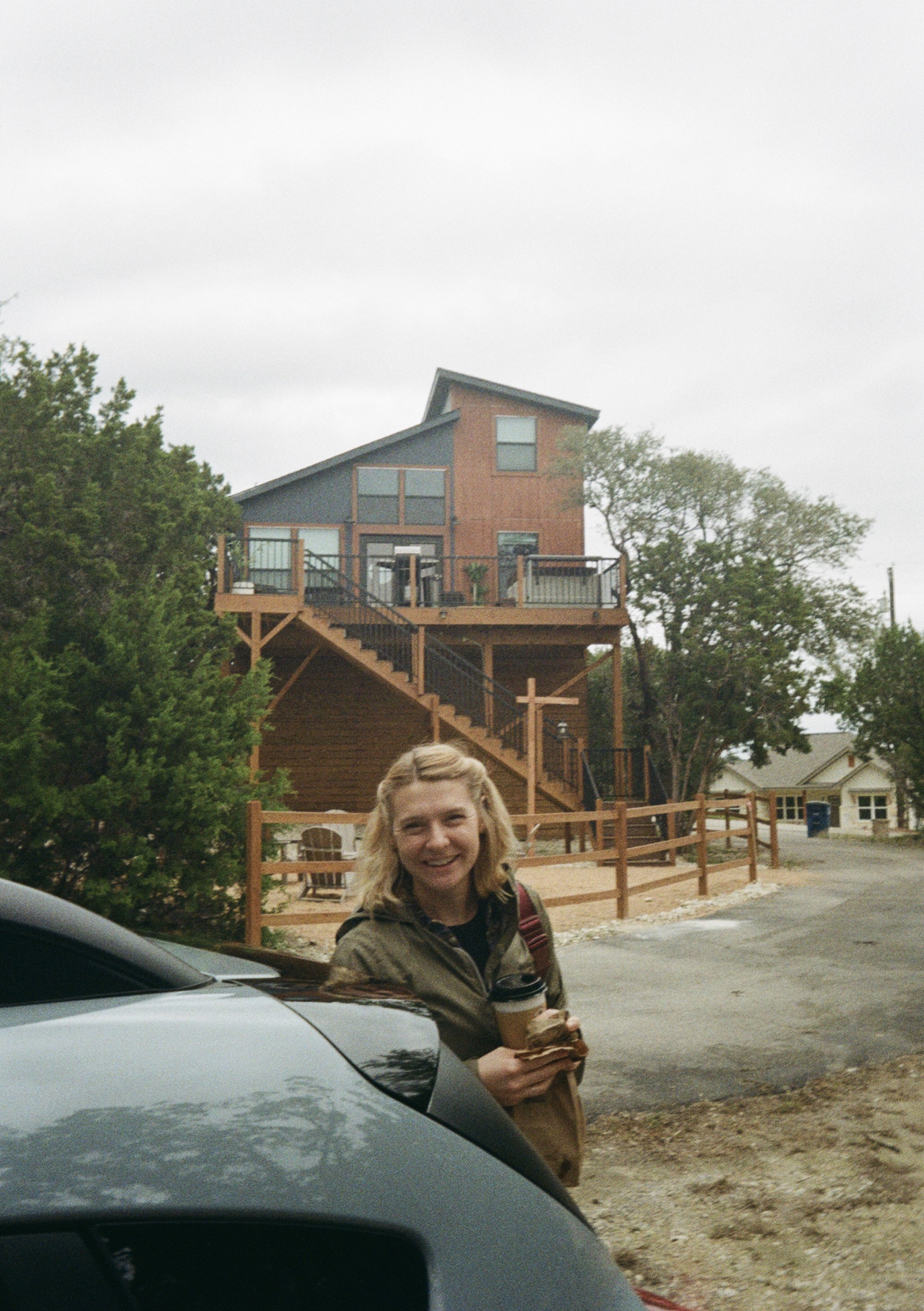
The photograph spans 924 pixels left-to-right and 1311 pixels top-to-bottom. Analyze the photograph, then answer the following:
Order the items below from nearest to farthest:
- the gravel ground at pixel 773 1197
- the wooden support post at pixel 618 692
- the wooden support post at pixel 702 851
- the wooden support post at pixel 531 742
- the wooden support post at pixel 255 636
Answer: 1. the gravel ground at pixel 773 1197
2. the wooden support post at pixel 702 851
3. the wooden support post at pixel 255 636
4. the wooden support post at pixel 531 742
5. the wooden support post at pixel 618 692

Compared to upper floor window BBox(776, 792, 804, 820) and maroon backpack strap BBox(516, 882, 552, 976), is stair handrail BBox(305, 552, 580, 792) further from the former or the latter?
upper floor window BBox(776, 792, 804, 820)

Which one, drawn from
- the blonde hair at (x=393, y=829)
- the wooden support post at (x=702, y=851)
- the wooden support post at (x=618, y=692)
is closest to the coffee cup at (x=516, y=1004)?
the blonde hair at (x=393, y=829)

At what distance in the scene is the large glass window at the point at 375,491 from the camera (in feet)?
89.4

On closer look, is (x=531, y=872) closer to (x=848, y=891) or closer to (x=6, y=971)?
(x=848, y=891)

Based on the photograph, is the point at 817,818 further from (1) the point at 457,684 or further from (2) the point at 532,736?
(2) the point at 532,736

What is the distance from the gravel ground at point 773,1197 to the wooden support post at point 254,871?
15.1ft

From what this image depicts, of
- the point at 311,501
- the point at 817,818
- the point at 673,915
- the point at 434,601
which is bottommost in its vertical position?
the point at 817,818

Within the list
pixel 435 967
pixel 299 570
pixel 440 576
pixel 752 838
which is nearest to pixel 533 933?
pixel 435 967

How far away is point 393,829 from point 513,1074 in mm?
689

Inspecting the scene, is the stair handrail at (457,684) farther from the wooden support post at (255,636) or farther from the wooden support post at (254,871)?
the wooden support post at (254,871)

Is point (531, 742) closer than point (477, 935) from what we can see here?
No

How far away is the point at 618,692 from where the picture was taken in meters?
22.6

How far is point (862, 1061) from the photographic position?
6.04 meters

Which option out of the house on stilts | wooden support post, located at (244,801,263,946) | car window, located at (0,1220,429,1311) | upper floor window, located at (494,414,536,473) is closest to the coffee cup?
car window, located at (0,1220,429,1311)
